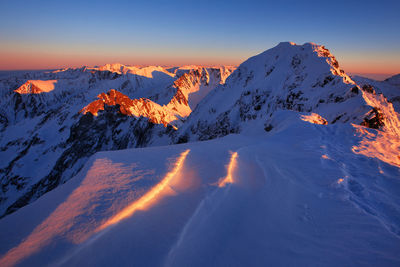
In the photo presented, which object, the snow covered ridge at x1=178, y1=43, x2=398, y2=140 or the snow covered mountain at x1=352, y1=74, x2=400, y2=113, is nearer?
the snow covered ridge at x1=178, y1=43, x2=398, y2=140

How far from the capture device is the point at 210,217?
3217mm

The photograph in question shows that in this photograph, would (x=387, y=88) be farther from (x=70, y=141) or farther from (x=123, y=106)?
(x=70, y=141)

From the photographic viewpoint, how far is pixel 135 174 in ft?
14.6

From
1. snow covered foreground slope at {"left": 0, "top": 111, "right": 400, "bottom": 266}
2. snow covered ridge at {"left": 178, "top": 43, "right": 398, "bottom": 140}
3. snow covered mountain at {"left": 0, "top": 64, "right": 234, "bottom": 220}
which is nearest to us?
snow covered foreground slope at {"left": 0, "top": 111, "right": 400, "bottom": 266}

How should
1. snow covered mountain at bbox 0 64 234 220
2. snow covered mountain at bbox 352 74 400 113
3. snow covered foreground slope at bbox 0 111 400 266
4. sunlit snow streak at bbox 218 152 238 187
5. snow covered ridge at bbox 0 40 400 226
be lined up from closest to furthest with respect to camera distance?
1. snow covered foreground slope at bbox 0 111 400 266
2. sunlit snow streak at bbox 218 152 238 187
3. snow covered ridge at bbox 0 40 400 226
4. snow covered mountain at bbox 352 74 400 113
5. snow covered mountain at bbox 0 64 234 220

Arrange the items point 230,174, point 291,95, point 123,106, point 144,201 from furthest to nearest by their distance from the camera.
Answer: point 123,106
point 291,95
point 230,174
point 144,201

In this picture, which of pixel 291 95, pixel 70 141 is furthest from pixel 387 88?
pixel 70 141

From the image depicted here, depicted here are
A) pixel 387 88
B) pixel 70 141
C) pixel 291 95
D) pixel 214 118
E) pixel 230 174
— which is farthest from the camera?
pixel 387 88

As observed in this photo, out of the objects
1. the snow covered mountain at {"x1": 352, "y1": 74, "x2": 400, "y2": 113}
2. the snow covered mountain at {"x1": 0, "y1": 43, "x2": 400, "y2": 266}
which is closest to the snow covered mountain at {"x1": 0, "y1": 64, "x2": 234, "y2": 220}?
the snow covered mountain at {"x1": 352, "y1": 74, "x2": 400, "y2": 113}

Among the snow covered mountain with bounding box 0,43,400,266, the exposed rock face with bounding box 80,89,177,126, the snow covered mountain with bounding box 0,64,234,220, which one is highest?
the snow covered mountain with bounding box 0,43,400,266

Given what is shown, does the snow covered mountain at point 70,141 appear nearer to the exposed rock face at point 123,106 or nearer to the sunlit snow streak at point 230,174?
the exposed rock face at point 123,106

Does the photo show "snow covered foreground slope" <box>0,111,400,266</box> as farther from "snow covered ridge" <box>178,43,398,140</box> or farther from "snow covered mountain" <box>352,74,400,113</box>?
"snow covered mountain" <box>352,74,400,113</box>

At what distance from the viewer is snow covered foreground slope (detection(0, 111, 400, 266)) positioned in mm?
2439

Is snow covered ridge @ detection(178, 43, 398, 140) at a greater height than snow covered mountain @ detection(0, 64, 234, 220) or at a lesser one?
greater
